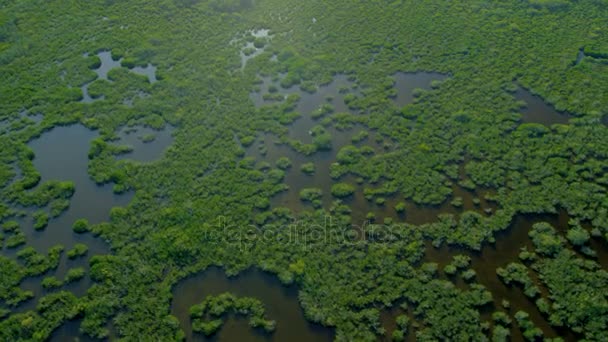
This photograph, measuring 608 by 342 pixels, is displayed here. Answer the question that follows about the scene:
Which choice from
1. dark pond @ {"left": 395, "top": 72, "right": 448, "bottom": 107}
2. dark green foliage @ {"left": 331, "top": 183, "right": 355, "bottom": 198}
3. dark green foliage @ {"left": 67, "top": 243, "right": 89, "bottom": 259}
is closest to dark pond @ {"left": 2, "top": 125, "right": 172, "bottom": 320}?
dark green foliage @ {"left": 67, "top": 243, "right": 89, "bottom": 259}

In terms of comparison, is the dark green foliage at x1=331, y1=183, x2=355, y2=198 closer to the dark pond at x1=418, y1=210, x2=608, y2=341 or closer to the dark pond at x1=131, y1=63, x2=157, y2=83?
the dark pond at x1=418, y1=210, x2=608, y2=341

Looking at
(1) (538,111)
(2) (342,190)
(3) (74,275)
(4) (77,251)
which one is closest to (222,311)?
(3) (74,275)

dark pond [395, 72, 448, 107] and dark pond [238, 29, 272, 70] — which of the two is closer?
dark pond [395, 72, 448, 107]

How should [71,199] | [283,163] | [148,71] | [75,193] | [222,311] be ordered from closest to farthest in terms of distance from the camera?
1. [222,311]
2. [71,199]
3. [75,193]
4. [283,163]
5. [148,71]

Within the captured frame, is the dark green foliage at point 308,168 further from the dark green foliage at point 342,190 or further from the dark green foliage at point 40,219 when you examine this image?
the dark green foliage at point 40,219

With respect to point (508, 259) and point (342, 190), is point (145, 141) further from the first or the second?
point (508, 259)

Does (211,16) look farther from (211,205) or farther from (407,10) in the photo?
(211,205)
